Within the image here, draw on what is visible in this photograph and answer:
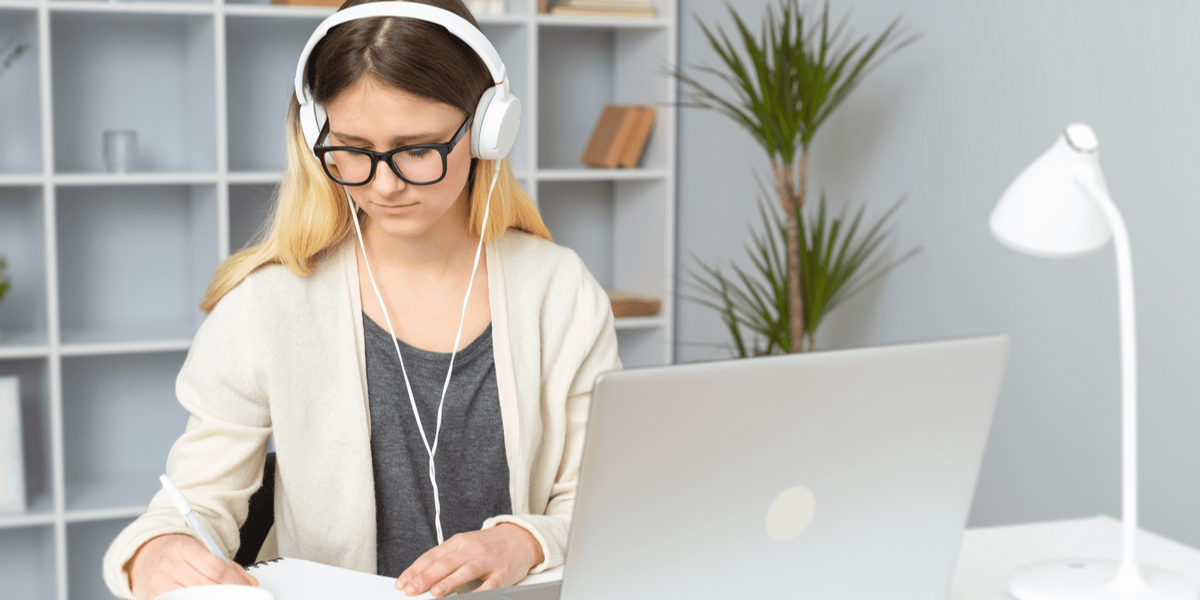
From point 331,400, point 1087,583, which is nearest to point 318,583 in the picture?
point 331,400

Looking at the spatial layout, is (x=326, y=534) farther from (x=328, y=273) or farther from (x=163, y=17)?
(x=163, y=17)

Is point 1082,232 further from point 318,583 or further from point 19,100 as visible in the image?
point 19,100

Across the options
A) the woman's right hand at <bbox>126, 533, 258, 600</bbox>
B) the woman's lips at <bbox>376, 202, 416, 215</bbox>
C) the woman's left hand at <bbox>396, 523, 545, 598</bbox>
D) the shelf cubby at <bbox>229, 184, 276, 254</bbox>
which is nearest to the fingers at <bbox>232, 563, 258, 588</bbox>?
the woman's right hand at <bbox>126, 533, 258, 600</bbox>

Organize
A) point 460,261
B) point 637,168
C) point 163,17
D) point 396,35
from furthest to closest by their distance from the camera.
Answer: point 637,168, point 163,17, point 460,261, point 396,35

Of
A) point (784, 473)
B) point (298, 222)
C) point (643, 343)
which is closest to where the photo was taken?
point (784, 473)

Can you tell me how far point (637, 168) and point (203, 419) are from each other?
7.30ft

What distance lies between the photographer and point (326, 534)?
1.35 meters

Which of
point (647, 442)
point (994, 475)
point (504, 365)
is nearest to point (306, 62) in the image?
point (504, 365)

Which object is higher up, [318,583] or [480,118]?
[480,118]

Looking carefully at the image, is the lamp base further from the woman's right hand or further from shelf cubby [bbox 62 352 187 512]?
shelf cubby [bbox 62 352 187 512]

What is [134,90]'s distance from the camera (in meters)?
2.98

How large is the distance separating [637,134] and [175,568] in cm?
235

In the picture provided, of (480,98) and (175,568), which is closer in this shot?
(175,568)

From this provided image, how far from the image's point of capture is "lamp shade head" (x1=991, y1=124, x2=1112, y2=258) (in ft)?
3.18
